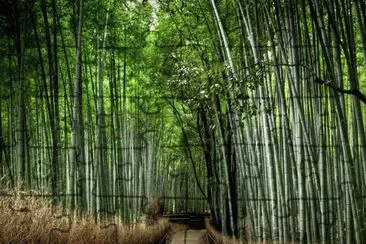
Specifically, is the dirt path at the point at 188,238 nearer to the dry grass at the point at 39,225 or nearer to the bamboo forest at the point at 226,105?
the bamboo forest at the point at 226,105

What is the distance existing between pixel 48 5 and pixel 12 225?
11.2 ft

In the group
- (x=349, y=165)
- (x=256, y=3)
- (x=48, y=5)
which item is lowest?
(x=349, y=165)

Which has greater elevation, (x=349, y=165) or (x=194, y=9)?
(x=194, y=9)

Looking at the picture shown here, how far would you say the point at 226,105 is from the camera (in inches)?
286

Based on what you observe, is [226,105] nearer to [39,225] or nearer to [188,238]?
[39,225]

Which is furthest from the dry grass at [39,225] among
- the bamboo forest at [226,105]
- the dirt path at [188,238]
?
the dirt path at [188,238]

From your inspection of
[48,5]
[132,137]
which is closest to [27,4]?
[48,5]

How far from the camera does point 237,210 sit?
806 centimetres

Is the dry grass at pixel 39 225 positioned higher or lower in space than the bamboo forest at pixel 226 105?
lower

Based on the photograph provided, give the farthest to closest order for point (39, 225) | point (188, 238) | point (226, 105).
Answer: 1. point (188, 238)
2. point (226, 105)
3. point (39, 225)

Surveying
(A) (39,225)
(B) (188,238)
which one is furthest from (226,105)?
(B) (188,238)

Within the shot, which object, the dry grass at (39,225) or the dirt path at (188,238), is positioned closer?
the dry grass at (39,225)

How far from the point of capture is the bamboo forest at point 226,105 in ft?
13.0

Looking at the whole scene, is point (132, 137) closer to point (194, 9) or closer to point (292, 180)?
point (194, 9)
